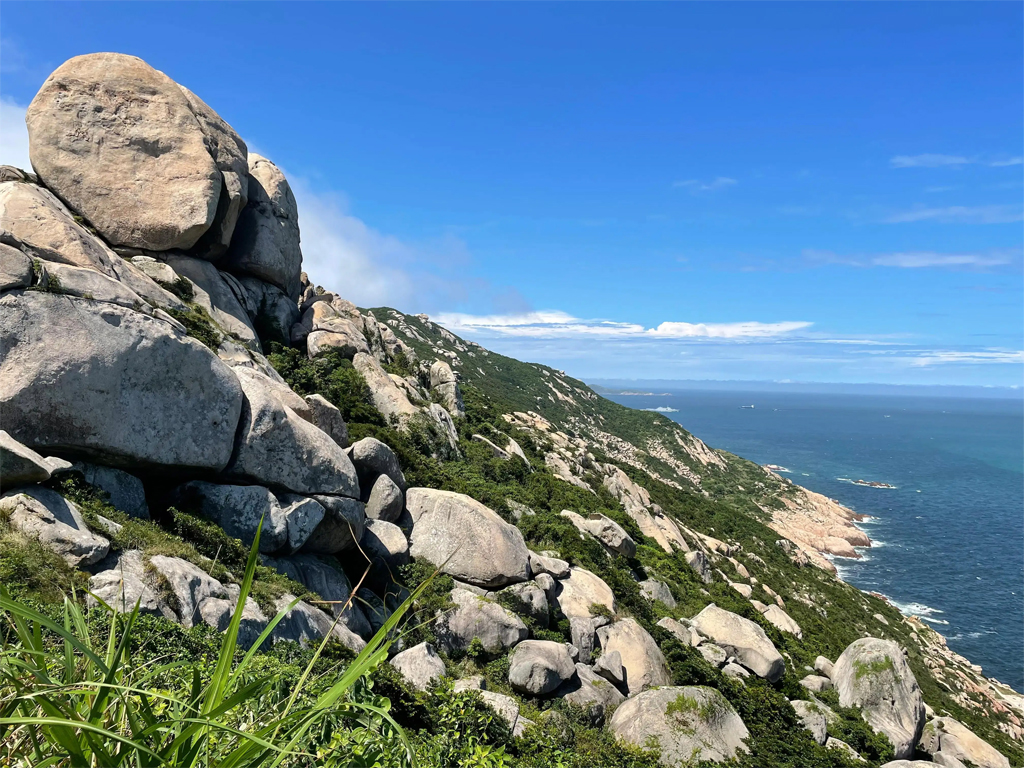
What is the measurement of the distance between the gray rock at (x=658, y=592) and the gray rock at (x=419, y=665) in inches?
598

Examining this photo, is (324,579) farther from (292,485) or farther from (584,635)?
(584,635)

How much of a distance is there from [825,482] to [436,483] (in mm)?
128152

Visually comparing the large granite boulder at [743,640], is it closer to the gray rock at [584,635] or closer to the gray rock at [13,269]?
the gray rock at [584,635]

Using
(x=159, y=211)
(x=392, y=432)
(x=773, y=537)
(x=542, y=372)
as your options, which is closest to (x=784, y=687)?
(x=392, y=432)

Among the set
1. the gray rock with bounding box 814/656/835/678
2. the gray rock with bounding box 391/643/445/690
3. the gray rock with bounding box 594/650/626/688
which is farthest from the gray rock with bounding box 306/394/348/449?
the gray rock with bounding box 814/656/835/678

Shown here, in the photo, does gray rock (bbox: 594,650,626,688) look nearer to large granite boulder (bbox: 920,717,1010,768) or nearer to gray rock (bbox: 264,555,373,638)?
gray rock (bbox: 264,555,373,638)

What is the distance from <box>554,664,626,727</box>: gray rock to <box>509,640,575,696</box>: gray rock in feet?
1.10

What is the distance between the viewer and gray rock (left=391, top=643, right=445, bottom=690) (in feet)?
44.6

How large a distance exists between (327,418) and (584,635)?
12425 millimetres

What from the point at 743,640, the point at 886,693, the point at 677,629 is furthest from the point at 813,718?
the point at 677,629

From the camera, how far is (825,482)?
124062mm

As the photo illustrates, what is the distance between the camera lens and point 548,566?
2188 cm

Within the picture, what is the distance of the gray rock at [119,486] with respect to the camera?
41.2 ft

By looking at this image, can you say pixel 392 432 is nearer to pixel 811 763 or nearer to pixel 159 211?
pixel 159 211
